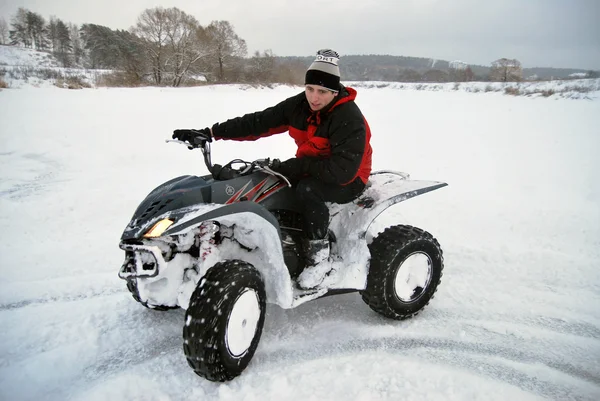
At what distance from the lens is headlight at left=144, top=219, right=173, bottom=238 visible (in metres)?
2.02

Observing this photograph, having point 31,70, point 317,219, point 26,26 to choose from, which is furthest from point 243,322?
point 31,70

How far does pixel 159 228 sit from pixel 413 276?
78.9 inches

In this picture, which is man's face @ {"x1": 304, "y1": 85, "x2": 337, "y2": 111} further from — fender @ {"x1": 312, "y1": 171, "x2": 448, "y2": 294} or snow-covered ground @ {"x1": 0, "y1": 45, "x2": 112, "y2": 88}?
snow-covered ground @ {"x1": 0, "y1": 45, "x2": 112, "y2": 88}

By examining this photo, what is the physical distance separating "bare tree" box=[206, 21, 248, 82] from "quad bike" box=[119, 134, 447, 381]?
26823mm

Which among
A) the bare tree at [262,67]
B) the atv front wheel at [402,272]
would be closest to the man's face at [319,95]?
the atv front wheel at [402,272]

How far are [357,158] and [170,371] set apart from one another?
5.98 feet

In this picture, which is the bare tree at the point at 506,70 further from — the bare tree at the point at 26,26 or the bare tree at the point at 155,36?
the bare tree at the point at 26,26

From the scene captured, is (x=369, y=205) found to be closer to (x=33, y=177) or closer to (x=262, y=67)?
(x=33, y=177)

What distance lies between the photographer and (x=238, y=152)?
8.56 meters

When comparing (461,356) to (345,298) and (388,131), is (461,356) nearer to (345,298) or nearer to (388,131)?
(345,298)

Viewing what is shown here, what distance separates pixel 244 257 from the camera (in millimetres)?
2625

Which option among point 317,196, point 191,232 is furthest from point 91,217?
point 317,196

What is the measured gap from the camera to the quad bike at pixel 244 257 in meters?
2.12

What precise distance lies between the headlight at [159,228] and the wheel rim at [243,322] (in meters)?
0.58
